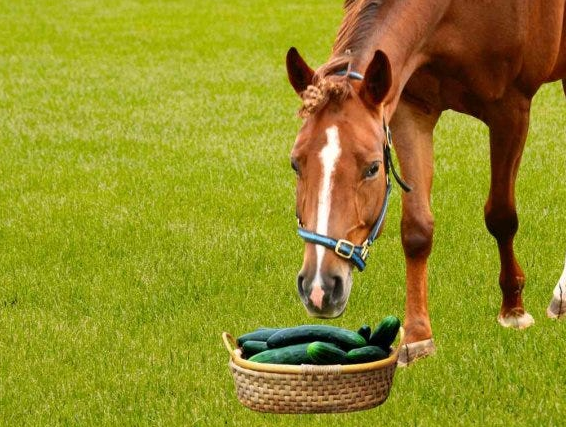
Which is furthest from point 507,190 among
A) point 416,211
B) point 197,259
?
point 197,259

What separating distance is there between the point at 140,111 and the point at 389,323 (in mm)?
8052

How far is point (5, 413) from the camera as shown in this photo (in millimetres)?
4945

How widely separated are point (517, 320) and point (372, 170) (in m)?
1.89

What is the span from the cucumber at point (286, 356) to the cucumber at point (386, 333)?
348 millimetres

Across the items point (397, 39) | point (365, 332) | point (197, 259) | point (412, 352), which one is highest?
point (397, 39)

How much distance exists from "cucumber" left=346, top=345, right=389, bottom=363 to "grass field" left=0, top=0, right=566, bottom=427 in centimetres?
22

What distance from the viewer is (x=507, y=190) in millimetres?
5848

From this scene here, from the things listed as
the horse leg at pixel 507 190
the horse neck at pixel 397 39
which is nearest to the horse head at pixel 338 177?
the horse neck at pixel 397 39

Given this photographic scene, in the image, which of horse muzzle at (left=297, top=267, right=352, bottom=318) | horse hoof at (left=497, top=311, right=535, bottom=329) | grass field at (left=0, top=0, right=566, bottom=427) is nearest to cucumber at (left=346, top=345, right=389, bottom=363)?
grass field at (left=0, top=0, right=566, bottom=427)

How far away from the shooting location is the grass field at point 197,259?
16.2 ft

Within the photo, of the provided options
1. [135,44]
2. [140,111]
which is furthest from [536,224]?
[135,44]

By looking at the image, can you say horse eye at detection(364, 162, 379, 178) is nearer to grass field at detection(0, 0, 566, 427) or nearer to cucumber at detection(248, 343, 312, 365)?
cucumber at detection(248, 343, 312, 365)

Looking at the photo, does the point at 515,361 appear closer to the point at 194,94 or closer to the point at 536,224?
the point at 536,224

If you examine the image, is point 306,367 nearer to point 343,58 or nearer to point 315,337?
point 315,337
